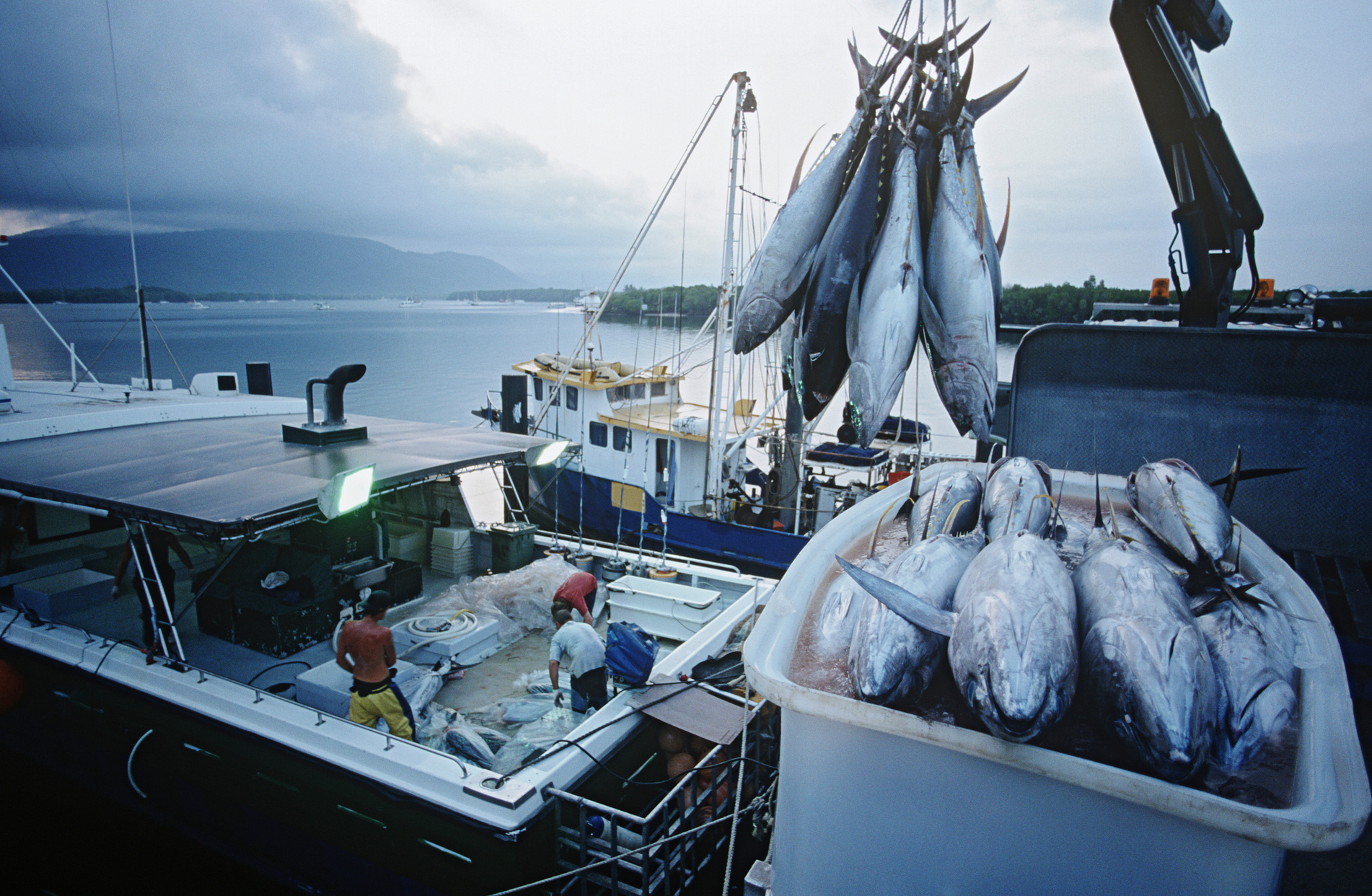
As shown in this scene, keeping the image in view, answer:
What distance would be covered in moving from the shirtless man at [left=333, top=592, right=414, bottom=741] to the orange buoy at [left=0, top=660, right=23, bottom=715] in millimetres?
3769

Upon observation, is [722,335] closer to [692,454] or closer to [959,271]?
[692,454]

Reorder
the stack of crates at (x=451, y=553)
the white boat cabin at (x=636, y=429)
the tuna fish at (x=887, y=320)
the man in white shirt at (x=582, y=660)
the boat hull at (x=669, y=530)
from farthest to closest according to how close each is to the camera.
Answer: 1. the white boat cabin at (x=636, y=429)
2. the boat hull at (x=669, y=530)
3. the stack of crates at (x=451, y=553)
4. the man in white shirt at (x=582, y=660)
5. the tuna fish at (x=887, y=320)

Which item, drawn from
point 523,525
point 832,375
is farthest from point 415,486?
point 832,375

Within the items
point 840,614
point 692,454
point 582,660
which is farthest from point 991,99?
point 692,454

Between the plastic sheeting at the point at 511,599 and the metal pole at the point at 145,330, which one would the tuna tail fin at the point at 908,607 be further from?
the metal pole at the point at 145,330

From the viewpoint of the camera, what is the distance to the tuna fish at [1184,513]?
2299mm

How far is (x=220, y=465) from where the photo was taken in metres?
6.51

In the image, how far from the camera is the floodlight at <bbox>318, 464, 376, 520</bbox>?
534cm

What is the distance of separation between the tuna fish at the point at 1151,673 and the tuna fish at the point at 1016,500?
0.59m

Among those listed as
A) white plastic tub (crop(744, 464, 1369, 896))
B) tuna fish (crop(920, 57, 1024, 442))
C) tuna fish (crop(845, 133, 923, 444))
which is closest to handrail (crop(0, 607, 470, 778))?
white plastic tub (crop(744, 464, 1369, 896))

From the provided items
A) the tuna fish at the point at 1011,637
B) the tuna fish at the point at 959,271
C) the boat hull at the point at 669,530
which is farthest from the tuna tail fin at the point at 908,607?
the boat hull at the point at 669,530

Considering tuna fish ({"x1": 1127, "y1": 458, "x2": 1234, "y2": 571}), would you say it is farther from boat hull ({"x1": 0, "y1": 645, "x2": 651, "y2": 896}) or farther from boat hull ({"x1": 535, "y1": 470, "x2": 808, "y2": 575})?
boat hull ({"x1": 535, "y1": 470, "x2": 808, "y2": 575})

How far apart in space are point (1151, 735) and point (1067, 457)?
435 centimetres

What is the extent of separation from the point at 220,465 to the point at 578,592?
378 centimetres
